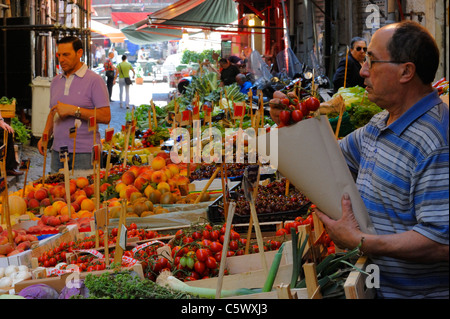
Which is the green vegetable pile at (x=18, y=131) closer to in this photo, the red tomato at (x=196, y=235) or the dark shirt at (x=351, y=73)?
the dark shirt at (x=351, y=73)

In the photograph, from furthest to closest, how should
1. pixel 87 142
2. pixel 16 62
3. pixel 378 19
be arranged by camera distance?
pixel 16 62, pixel 378 19, pixel 87 142

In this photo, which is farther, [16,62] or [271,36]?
[271,36]

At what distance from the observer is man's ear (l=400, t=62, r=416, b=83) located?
2.11m

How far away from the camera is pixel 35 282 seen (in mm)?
2814

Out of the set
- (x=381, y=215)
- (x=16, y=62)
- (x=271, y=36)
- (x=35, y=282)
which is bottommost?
(x=35, y=282)

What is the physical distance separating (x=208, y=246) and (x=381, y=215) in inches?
45.7

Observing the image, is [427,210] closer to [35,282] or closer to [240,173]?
[35,282]

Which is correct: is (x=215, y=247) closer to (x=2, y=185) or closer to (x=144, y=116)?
(x=2, y=185)

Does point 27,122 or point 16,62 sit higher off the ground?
point 16,62

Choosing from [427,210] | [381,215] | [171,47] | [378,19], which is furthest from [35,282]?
[171,47]

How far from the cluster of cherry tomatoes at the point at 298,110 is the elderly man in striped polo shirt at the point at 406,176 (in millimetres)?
225

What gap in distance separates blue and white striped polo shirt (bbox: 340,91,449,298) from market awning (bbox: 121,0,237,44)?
12.3 meters

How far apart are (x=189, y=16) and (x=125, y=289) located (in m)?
16.1

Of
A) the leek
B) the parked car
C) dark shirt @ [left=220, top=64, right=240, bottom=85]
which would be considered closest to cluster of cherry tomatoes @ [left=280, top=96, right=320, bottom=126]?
the leek
